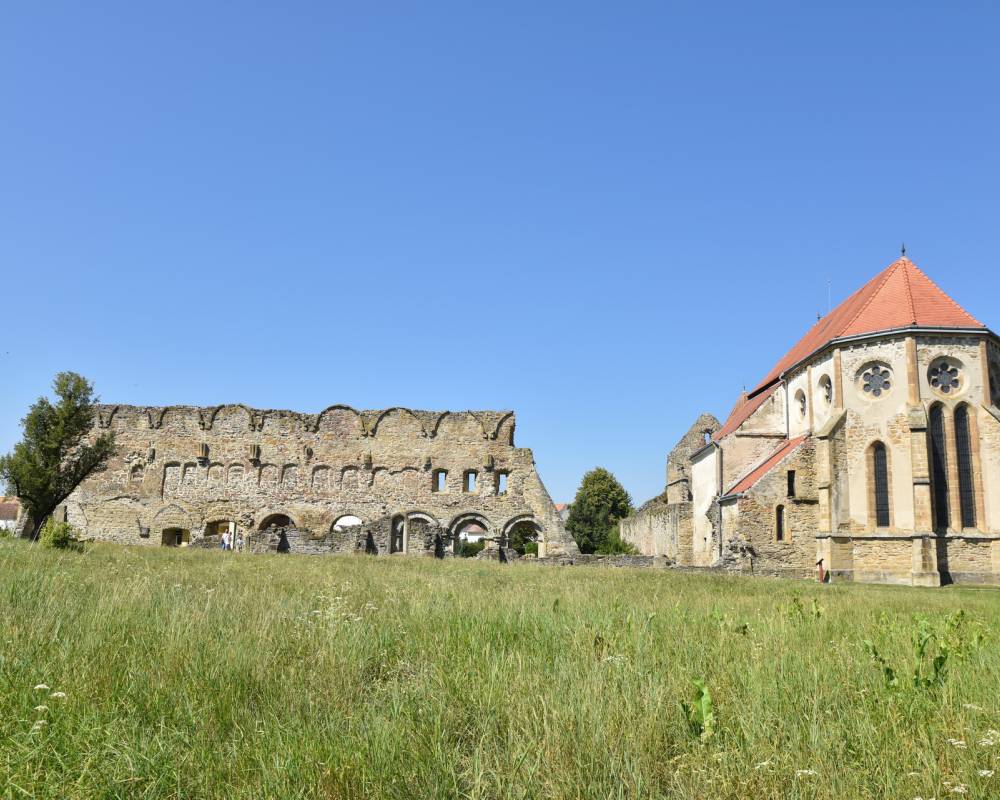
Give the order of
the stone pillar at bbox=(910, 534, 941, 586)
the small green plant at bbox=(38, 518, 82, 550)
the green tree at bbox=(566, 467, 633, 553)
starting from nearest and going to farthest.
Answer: the small green plant at bbox=(38, 518, 82, 550), the stone pillar at bbox=(910, 534, 941, 586), the green tree at bbox=(566, 467, 633, 553)

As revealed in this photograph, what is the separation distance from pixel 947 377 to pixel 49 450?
3006cm

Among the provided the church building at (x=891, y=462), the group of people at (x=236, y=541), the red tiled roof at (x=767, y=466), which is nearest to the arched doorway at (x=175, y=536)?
the group of people at (x=236, y=541)

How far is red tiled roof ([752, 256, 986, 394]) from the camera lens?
80.9 feet

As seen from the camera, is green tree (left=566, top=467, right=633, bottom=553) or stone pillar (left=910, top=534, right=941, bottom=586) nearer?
stone pillar (left=910, top=534, right=941, bottom=586)

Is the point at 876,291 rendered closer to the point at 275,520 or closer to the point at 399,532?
the point at 399,532

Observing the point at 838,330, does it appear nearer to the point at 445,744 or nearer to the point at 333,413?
the point at 333,413

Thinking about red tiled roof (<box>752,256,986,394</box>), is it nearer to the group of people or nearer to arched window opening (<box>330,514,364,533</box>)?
arched window opening (<box>330,514,364,533</box>)

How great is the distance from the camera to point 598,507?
58.0 meters

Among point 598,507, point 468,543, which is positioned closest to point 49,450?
point 468,543

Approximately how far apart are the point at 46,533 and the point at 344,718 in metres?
14.1

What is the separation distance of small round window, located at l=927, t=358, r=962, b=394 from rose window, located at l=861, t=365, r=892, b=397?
1.26 m

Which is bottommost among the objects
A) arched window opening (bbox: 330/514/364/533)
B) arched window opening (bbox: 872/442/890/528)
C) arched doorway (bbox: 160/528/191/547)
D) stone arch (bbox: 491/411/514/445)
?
arched doorway (bbox: 160/528/191/547)

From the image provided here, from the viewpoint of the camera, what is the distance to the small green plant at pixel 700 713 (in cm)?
345

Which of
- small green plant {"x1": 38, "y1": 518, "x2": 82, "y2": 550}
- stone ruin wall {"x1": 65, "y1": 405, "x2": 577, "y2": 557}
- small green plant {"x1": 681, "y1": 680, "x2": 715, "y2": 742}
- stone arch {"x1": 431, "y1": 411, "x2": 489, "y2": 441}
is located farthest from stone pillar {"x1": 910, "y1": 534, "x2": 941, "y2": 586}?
small green plant {"x1": 38, "y1": 518, "x2": 82, "y2": 550}
